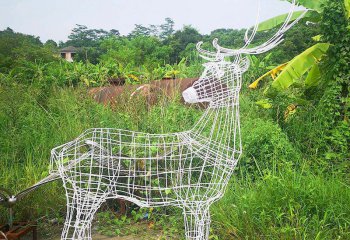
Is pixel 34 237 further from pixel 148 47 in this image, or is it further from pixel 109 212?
pixel 148 47

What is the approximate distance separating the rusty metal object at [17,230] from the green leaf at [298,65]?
326 cm

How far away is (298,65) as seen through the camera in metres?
5.26

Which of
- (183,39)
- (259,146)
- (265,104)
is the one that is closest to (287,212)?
(259,146)

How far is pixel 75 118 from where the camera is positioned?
15.4ft

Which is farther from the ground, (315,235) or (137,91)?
(137,91)

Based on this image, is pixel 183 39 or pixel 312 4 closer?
pixel 312 4

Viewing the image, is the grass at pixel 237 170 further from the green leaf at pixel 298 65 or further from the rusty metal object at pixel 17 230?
the green leaf at pixel 298 65

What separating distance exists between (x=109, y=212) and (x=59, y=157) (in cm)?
163

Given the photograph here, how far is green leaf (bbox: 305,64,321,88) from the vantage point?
530cm

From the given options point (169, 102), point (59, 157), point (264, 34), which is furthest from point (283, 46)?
point (59, 157)

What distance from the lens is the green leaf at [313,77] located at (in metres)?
5.30

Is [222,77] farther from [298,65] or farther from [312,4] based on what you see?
[312,4]

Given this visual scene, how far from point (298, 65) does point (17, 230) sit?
12.4 feet

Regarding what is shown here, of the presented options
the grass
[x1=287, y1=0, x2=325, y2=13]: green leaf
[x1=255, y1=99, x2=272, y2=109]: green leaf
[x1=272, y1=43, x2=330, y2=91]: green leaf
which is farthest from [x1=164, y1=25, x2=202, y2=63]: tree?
the grass
